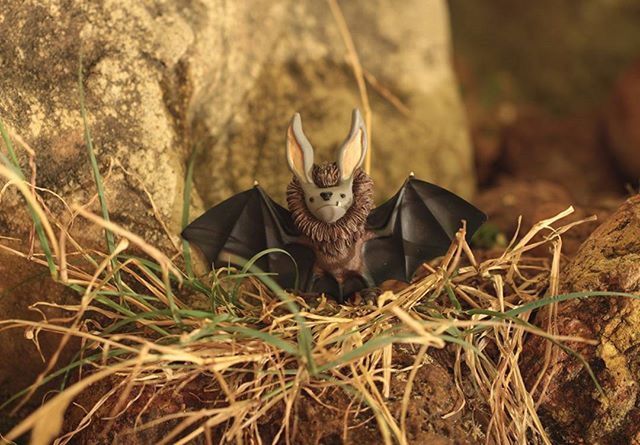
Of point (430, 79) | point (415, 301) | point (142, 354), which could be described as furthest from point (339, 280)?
point (430, 79)

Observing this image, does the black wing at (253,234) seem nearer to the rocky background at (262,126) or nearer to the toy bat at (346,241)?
the toy bat at (346,241)

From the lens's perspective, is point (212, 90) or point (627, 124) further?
point (627, 124)

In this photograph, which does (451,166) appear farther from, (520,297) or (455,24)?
(455,24)

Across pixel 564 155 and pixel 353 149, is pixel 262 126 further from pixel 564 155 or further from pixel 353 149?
pixel 564 155

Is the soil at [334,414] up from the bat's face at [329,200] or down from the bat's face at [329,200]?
down

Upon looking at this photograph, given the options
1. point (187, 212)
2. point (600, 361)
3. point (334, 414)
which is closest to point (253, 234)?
point (187, 212)

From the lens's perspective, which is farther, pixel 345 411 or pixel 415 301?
pixel 415 301

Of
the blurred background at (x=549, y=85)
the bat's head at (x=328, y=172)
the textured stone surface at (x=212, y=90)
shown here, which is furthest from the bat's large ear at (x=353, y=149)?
the blurred background at (x=549, y=85)
